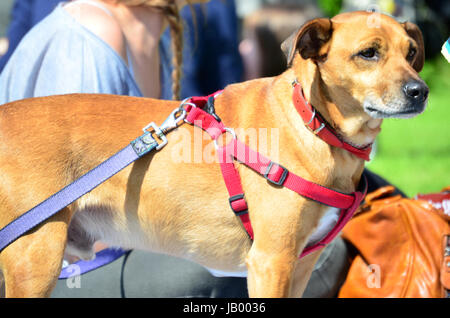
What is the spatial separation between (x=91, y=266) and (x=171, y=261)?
17.4 inches

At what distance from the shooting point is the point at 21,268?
6.18 ft

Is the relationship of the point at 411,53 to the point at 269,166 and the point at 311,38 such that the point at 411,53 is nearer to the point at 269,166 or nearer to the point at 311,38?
the point at 311,38

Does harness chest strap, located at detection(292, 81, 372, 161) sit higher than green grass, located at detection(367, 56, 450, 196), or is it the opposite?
harness chest strap, located at detection(292, 81, 372, 161)

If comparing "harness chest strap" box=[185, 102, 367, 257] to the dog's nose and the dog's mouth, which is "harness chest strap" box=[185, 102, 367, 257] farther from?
the dog's nose

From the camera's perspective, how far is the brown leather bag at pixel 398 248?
2734 mm

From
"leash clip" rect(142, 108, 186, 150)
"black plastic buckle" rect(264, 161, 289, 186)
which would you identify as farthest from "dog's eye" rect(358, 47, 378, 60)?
"leash clip" rect(142, 108, 186, 150)

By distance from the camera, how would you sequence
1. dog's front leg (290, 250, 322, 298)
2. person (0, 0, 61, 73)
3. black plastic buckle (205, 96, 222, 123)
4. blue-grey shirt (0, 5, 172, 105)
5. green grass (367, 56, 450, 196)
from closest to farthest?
black plastic buckle (205, 96, 222, 123) → dog's front leg (290, 250, 322, 298) → blue-grey shirt (0, 5, 172, 105) → person (0, 0, 61, 73) → green grass (367, 56, 450, 196)

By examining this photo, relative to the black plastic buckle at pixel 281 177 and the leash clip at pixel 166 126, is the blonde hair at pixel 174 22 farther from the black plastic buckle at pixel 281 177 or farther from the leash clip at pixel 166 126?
the black plastic buckle at pixel 281 177

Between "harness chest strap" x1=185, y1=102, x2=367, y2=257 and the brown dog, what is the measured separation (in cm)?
3

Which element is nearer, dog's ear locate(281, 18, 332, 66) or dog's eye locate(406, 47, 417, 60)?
dog's ear locate(281, 18, 332, 66)

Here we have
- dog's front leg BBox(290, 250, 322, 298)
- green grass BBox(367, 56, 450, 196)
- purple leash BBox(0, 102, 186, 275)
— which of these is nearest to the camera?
purple leash BBox(0, 102, 186, 275)

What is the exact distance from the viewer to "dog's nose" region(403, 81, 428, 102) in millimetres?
1896

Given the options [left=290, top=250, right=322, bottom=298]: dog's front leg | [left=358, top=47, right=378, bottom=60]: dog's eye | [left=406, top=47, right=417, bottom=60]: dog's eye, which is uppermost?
[left=358, top=47, right=378, bottom=60]: dog's eye
